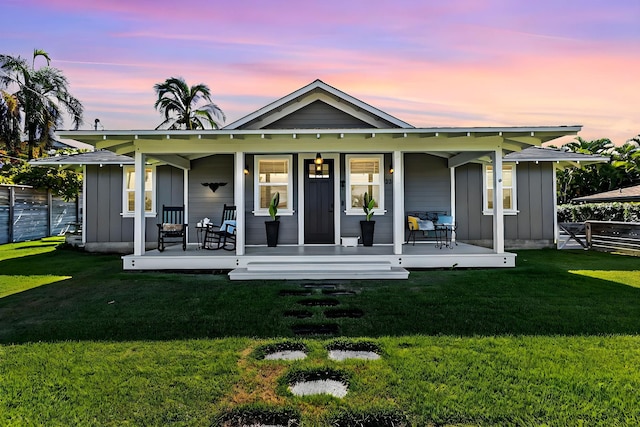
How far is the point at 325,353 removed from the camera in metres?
2.90

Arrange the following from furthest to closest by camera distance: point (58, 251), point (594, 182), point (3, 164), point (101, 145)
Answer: point (594, 182), point (3, 164), point (58, 251), point (101, 145)

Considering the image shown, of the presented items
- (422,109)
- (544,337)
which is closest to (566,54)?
(422,109)

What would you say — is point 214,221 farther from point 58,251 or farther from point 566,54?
point 566,54

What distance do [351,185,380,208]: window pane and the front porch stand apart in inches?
61.4

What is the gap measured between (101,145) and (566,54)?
1126 centimetres

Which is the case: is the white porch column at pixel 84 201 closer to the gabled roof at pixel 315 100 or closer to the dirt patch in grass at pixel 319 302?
the gabled roof at pixel 315 100

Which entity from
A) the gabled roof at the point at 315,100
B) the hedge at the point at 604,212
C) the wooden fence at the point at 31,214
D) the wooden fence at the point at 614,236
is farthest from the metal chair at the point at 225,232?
the hedge at the point at 604,212

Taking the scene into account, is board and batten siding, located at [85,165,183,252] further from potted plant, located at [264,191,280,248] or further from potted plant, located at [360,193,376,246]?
potted plant, located at [360,193,376,246]

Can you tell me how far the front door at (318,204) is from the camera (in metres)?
8.38

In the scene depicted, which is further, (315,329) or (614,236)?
(614,236)

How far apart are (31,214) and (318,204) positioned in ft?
35.6

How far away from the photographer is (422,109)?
555 inches

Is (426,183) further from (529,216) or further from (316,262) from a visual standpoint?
(316,262)

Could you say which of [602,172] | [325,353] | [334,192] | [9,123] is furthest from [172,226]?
[602,172]
